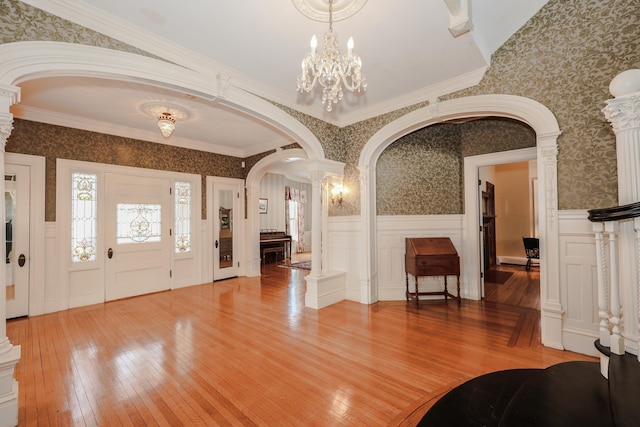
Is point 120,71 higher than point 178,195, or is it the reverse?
point 120,71

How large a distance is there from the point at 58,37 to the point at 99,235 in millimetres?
3534

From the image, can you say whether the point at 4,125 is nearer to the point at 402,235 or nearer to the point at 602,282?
the point at 602,282

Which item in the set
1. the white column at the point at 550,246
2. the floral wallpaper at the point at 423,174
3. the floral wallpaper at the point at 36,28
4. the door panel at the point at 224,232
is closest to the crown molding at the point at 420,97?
the floral wallpaper at the point at 423,174

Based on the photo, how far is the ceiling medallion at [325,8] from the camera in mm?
2311

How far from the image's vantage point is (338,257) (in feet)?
15.9

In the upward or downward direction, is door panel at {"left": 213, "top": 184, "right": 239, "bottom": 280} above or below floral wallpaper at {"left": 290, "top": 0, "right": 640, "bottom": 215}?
below

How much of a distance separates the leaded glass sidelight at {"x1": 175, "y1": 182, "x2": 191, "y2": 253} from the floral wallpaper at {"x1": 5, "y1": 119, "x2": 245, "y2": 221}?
0.31 m

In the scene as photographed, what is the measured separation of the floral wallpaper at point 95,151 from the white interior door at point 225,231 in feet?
1.11

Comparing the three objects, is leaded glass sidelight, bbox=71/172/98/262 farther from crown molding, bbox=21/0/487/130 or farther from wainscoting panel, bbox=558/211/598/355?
wainscoting panel, bbox=558/211/598/355

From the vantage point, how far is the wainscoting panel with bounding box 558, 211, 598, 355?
8.78 feet

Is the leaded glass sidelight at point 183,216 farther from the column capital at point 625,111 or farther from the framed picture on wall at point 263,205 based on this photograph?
the column capital at point 625,111

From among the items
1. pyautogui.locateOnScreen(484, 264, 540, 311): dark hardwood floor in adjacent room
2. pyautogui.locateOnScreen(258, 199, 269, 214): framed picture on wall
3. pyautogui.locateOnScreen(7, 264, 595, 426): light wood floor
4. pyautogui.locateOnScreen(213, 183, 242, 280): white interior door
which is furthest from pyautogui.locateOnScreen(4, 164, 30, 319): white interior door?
pyautogui.locateOnScreen(484, 264, 540, 311): dark hardwood floor in adjacent room

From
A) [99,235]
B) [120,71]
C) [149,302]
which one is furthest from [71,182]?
[120,71]

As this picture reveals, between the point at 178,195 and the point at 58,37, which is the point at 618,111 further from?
the point at 178,195
